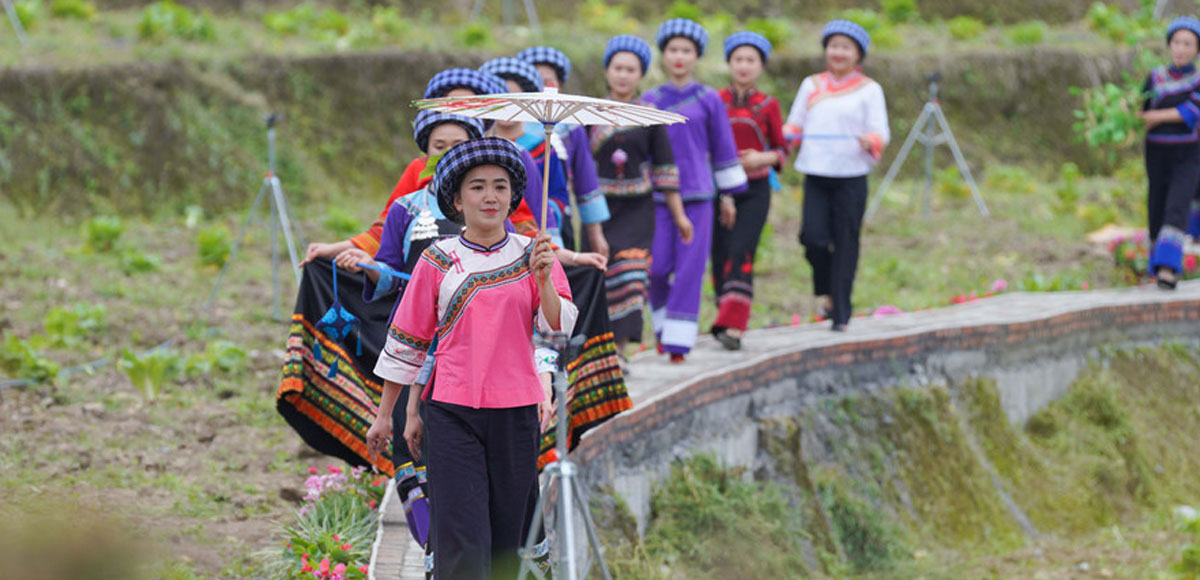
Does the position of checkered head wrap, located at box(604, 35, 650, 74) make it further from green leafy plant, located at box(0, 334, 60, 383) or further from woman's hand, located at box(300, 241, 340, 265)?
green leafy plant, located at box(0, 334, 60, 383)

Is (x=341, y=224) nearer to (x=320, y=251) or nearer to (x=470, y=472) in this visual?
(x=320, y=251)

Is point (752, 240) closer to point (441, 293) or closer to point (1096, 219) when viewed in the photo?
point (441, 293)

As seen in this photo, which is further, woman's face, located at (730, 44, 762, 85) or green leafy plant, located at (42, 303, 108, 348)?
green leafy plant, located at (42, 303, 108, 348)

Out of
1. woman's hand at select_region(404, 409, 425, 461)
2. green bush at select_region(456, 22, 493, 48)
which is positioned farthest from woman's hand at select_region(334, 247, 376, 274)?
green bush at select_region(456, 22, 493, 48)

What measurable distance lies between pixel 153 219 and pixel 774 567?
709 centimetres

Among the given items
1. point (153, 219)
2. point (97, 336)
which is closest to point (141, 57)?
point (153, 219)

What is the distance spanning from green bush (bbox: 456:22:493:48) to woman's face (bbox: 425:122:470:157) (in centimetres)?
1008

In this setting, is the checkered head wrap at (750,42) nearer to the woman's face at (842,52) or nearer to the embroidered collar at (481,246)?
the woman's face at (842,52)

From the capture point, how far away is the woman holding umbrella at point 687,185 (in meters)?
8.05

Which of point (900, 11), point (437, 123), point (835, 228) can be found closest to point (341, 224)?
point (835, 228)

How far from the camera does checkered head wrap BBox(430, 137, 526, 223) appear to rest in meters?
4.36

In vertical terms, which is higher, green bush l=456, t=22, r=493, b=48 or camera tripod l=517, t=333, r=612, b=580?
green bush l=456, t=22, r=493, b=48

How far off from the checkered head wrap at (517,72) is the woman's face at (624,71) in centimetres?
123

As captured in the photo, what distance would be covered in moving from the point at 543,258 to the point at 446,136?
3.42 ft
